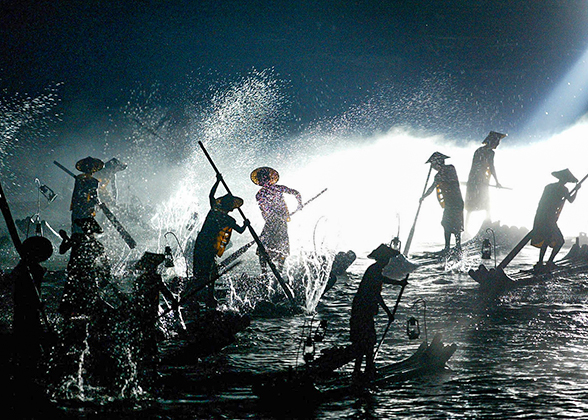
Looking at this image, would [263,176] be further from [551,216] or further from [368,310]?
[551,216]

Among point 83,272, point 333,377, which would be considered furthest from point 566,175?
point 83,272

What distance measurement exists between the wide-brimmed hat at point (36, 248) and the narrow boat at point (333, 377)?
296 centimetres

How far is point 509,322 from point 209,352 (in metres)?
4.90

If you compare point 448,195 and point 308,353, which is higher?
point 448,195

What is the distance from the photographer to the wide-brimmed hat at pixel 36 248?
224 inches

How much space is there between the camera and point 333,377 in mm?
5945

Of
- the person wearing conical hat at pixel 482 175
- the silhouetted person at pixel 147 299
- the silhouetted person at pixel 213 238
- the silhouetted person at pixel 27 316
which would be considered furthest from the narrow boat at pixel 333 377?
the person wearing conical hat at pixel 482 175

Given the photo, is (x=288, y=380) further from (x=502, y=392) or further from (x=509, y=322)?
(x=509, y=322)

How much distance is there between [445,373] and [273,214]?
21.0ft

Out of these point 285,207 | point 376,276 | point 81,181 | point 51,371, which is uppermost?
point 81,181

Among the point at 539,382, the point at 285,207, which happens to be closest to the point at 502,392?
the point at 539,382

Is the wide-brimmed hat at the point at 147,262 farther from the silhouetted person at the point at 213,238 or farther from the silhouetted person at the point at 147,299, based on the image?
the silhouetted person at the point at 213,238

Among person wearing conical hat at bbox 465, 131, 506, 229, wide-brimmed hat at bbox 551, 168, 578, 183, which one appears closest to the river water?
wide-brimmed hat at bbox 551, 168, 578, 183

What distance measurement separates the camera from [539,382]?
5.44 metres
